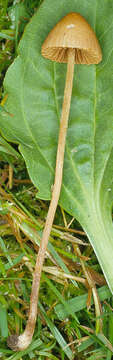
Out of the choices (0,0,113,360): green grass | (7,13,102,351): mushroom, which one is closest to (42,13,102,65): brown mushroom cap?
(7,13,102,351): mushroom

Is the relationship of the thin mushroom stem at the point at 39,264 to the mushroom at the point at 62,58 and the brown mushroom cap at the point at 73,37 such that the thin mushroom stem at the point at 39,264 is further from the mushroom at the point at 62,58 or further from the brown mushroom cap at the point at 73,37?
the brown mushroom cap at the point at 73,37

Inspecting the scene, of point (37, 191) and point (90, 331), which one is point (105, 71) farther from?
point (90, 331)

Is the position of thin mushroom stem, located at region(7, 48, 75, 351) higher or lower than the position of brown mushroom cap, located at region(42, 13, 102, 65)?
lower

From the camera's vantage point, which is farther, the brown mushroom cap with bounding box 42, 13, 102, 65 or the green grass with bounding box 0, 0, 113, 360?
the green grass with bounding box 0, 0, 113, 360

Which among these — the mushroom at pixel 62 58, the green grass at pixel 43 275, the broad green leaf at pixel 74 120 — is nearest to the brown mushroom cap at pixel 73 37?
the mushroom at pixel 62 58

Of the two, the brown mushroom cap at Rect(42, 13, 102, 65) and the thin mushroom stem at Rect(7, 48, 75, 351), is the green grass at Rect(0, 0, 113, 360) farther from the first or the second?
the brown mushroom cap at Rect(42, 13, 102, 65)

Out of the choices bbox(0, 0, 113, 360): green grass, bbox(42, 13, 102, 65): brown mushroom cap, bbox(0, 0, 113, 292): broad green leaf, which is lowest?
bbox(0, 0, 113, 360): green grass

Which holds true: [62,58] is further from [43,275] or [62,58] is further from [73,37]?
[43,275]
